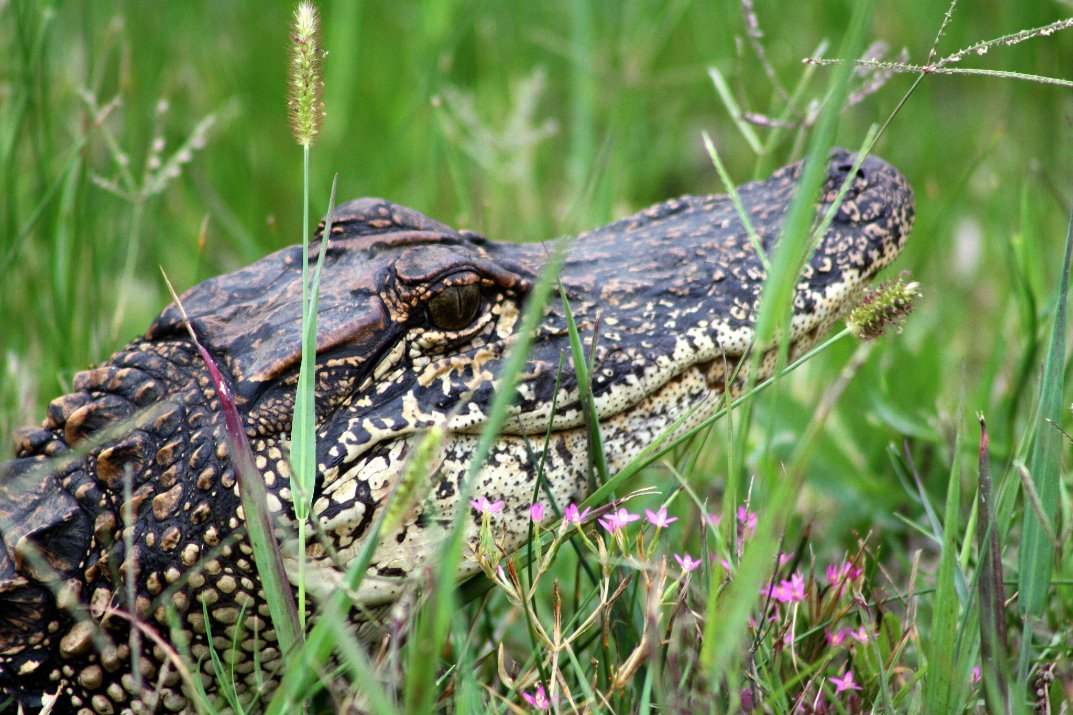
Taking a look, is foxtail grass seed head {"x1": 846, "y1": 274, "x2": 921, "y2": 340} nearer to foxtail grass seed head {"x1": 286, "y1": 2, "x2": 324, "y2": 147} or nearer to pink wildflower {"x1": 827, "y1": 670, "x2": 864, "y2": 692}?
pink wildflower {"x1": 827, "y1": 670, "x2": 864, "y2": 692}

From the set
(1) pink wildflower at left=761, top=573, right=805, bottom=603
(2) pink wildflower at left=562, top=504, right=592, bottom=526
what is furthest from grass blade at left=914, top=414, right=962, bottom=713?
(2) pink wildflower at left=562, top=504, right=592, bottom=526

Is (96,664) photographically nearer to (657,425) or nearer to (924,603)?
(657,425)

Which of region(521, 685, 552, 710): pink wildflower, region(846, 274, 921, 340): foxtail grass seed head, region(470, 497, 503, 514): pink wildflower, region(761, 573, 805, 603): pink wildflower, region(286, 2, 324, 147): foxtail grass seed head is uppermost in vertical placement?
region(286, 2, 324, 147): foxtail grass seed head

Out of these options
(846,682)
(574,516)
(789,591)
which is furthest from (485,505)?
(846,682)

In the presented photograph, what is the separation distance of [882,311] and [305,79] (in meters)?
0.97

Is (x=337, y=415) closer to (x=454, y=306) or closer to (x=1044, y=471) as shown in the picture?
(x=454, y=306)

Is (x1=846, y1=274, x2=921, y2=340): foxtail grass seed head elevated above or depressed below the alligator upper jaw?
above

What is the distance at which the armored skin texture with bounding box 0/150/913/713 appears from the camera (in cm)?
192

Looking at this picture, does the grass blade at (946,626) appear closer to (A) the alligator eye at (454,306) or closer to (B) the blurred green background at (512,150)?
(A) the alligator eye at (454,306)

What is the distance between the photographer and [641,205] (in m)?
4.80

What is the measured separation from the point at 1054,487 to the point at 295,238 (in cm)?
379

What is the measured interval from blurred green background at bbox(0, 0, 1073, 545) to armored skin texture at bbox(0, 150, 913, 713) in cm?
88

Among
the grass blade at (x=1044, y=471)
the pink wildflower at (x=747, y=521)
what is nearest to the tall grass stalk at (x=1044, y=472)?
the grass blade at (x=1044, y=471)

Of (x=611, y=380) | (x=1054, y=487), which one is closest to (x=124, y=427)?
(x=611, y=380)
